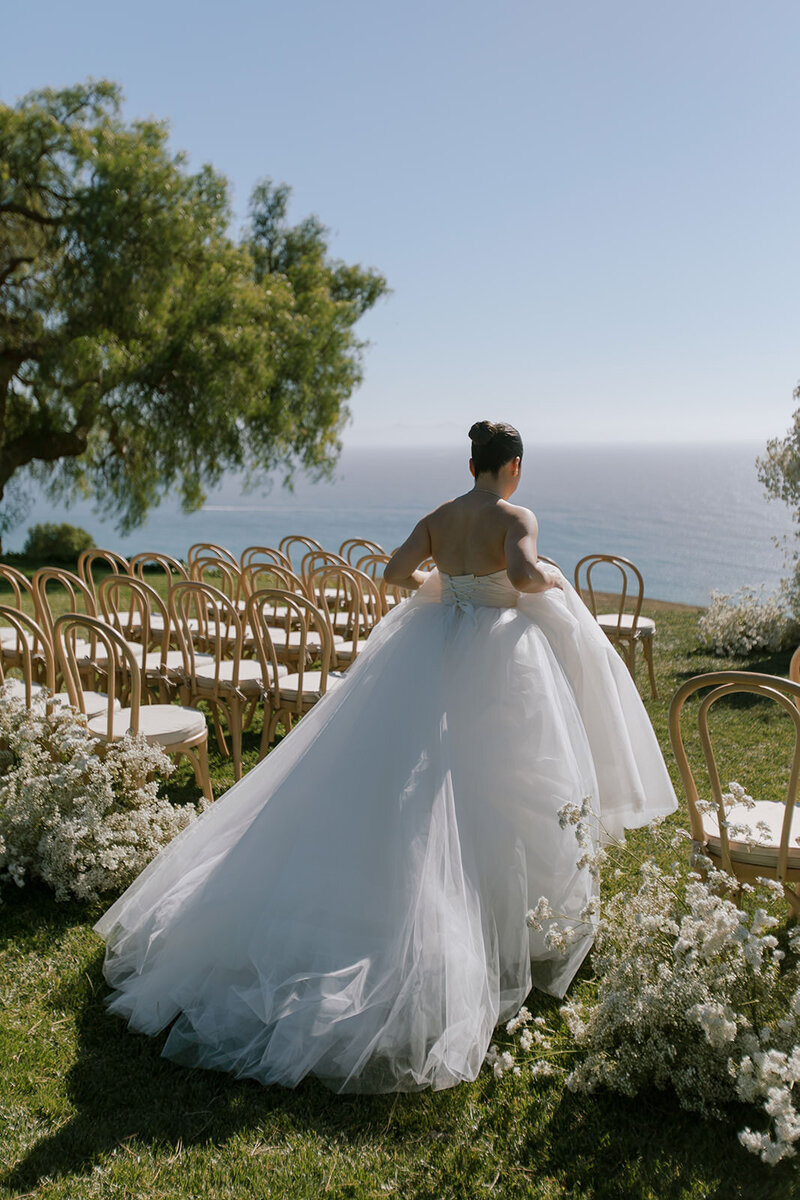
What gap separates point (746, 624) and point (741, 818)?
244 inches

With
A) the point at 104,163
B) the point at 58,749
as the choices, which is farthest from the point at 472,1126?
the point at 104,163

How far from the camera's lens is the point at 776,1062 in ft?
6.57

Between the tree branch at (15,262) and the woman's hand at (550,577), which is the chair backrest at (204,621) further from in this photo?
the tree branch at (15,262)

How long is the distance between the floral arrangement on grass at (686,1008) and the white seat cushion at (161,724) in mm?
2042

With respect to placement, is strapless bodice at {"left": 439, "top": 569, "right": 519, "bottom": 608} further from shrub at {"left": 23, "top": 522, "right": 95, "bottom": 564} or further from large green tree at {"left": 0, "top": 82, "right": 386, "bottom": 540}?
shrub at {"left": 23, "top": 522, "right": 95, "bottom": 564}

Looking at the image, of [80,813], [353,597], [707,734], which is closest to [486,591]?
[707,734]

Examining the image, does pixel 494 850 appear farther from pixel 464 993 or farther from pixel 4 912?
pixel 4 912

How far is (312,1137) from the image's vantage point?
2199 mm

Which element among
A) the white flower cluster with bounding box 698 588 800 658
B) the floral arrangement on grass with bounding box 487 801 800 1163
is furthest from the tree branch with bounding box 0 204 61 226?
the floral arrangement on grass with bounding box 487 801 800 1163

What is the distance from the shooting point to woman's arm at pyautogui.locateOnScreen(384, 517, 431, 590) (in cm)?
329

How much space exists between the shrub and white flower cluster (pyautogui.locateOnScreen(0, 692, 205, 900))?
12747 mm

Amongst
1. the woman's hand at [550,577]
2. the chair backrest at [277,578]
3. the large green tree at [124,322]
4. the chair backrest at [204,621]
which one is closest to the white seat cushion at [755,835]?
the woman's hand at [550,577]

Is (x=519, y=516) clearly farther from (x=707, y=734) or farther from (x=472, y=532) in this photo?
(x=707, y=734)

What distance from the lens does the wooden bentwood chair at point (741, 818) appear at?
2.47 meters
